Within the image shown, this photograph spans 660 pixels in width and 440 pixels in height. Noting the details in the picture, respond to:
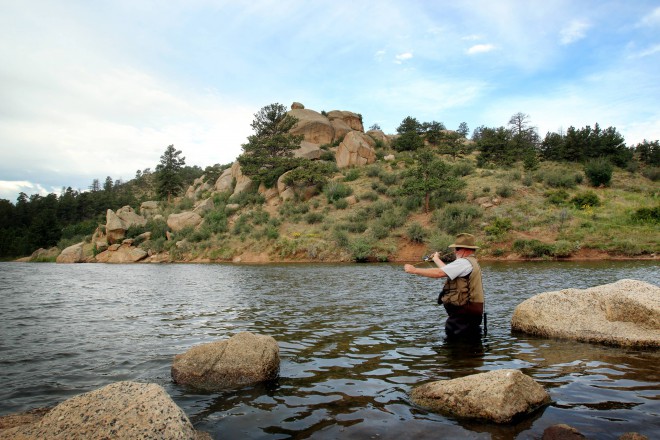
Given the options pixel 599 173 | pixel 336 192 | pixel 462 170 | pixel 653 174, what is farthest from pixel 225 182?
pixel 653 174

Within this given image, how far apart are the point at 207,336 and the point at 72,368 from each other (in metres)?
2.79

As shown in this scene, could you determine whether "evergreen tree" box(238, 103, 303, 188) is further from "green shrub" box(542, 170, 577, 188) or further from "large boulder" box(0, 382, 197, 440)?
"large boulder" box(0, 382, 197, 440)

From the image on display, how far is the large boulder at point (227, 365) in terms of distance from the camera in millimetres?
6367

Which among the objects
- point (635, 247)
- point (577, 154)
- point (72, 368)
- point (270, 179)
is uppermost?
point (577, 154)

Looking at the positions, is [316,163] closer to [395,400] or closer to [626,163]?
[626,163]

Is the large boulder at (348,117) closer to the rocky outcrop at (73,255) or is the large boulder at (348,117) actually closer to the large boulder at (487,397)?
the rocky outcrop at (73,255)

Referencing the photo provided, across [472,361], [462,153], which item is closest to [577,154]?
[462,153]

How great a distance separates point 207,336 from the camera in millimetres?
9422

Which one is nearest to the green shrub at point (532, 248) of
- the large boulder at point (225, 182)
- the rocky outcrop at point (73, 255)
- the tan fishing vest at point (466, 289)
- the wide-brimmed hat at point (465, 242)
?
the tan fishing vest at point (466, 289)

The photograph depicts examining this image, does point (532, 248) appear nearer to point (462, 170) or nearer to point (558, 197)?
point (558, 197)

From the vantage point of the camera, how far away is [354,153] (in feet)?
196

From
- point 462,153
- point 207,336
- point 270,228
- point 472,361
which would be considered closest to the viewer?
point 472,361

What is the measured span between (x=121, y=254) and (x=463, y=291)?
48405mm

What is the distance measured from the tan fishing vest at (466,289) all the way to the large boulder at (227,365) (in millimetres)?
3611
